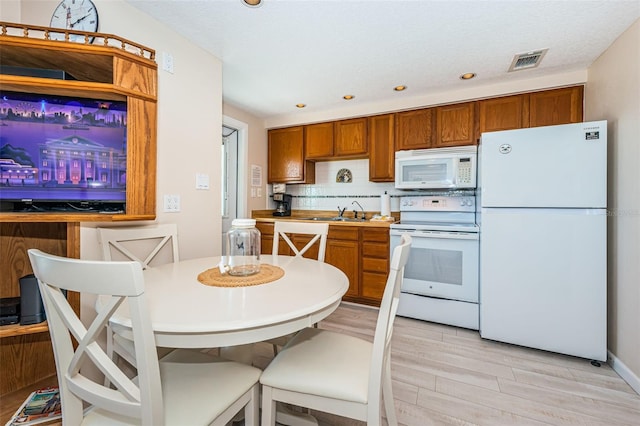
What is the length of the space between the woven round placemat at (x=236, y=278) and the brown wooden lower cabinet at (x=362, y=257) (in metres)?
1.80

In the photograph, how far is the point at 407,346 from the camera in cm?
226

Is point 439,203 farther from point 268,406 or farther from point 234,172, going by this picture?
point 268,406

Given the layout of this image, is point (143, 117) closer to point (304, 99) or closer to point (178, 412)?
point (178, 412)

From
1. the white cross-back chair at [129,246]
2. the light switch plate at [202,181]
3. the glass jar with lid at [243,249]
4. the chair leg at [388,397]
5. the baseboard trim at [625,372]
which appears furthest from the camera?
the light switch plate at [202,181]

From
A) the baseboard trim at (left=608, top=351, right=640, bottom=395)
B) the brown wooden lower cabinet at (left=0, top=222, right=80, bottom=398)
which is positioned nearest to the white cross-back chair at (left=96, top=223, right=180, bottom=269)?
the brown wooden lower cabinet at (left=0, top=222, right=80, bottom=398)

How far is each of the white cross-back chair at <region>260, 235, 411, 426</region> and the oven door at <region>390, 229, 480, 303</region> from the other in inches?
66.5

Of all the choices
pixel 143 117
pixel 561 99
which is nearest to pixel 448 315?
pixel 561 99

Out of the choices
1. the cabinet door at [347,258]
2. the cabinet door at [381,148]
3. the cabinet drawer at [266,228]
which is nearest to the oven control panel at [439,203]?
the cabinet door at [381,148]

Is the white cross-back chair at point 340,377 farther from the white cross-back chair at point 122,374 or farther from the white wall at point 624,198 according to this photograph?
the white wall at point 624,198

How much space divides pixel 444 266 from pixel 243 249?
1.98 meters

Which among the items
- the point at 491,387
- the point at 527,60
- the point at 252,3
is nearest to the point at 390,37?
the point at 252,3

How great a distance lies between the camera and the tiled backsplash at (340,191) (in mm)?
3725

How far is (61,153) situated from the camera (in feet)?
4.81

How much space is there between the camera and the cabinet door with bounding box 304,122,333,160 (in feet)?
12.2
